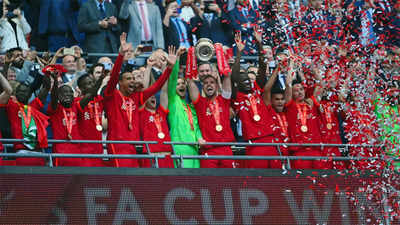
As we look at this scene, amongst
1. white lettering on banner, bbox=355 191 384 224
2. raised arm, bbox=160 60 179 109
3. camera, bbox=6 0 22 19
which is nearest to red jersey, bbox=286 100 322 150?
white lettering on banner, bbox=355 191 384 224

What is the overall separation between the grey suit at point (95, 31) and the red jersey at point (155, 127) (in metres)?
2.75

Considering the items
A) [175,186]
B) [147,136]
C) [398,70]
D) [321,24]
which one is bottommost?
[175,186]

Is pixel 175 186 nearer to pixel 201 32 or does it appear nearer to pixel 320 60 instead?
pixel 320 60

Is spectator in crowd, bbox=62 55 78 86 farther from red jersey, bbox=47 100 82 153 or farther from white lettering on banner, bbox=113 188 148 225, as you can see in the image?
white lettering on banner, bbox=113 188 148 225

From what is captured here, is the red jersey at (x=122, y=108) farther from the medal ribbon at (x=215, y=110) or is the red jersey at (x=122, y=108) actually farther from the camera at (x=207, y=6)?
the camera at (x=207, y=6)

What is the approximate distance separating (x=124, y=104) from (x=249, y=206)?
235 cm

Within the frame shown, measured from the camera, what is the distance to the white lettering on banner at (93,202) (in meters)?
10.2

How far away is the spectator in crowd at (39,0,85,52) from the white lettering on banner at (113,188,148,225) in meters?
4.62

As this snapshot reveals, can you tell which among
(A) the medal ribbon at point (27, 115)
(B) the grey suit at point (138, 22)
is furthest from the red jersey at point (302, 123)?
(A) the medal ribbon at point (27, 115)

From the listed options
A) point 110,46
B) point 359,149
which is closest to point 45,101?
point 110,46

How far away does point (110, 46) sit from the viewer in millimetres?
14227

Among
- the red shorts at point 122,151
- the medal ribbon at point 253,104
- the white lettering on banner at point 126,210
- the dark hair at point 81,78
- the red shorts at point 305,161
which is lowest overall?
the white lettering on banner at point 126,210

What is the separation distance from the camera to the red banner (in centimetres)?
1005

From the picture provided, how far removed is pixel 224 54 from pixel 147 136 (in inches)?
79.3
